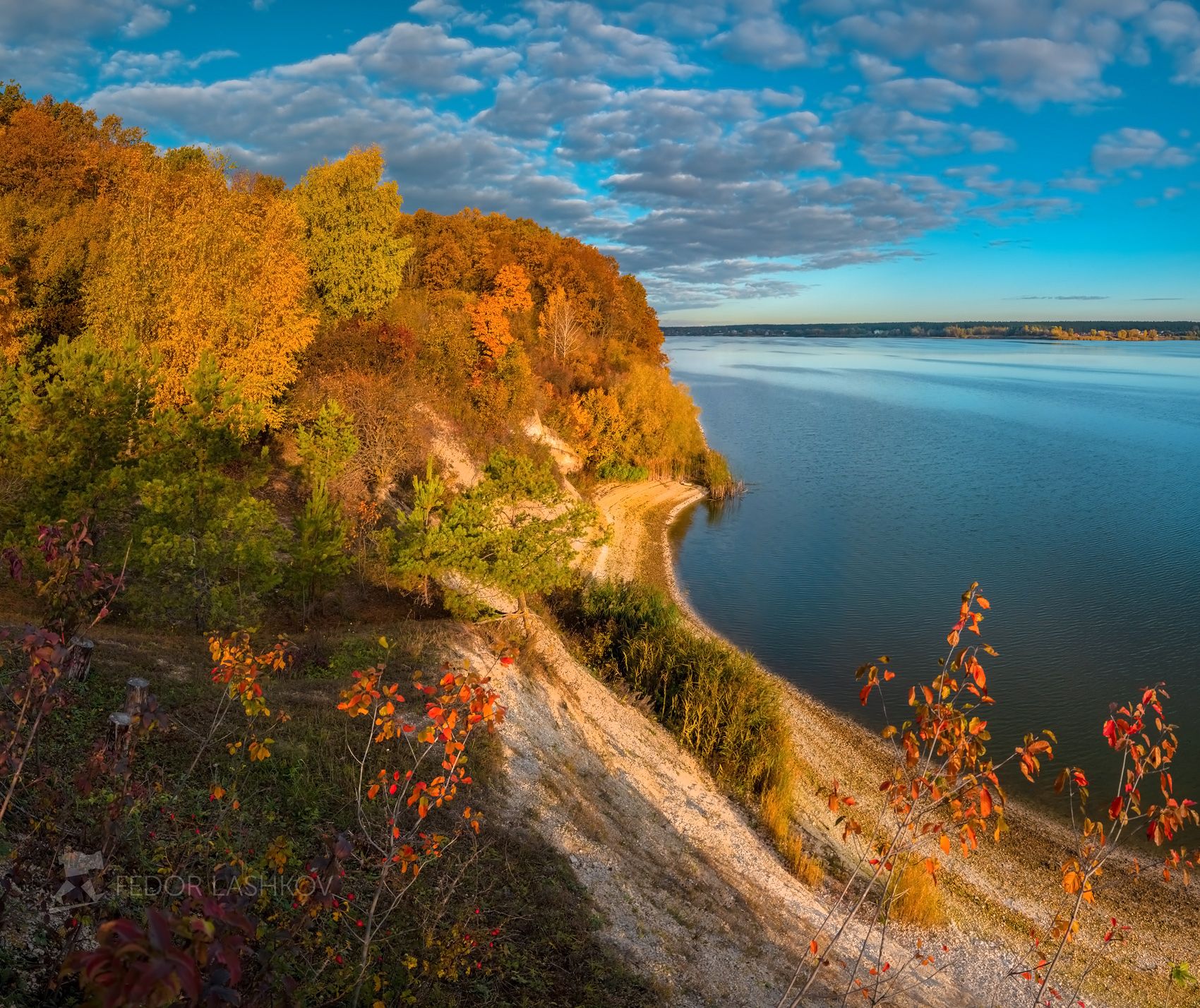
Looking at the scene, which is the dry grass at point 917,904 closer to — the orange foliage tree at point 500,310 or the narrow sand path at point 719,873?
the narrow sand path at point 719,873

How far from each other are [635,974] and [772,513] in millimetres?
40907

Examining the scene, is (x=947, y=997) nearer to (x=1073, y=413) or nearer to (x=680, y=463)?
(x=680, y=463)

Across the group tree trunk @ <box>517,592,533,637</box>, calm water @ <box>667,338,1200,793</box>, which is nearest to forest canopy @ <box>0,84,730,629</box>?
tree trunk @ <box>517,592,533,637</box>

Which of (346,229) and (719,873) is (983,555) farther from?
(346,229)

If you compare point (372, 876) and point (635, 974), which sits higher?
point (372, 876)

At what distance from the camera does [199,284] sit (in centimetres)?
2420

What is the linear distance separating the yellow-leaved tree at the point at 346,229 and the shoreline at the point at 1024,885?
103ft

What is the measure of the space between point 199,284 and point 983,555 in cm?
3773

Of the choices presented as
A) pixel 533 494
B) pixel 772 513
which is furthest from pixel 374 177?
pixel 772 513

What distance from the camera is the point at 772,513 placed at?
4888 cm

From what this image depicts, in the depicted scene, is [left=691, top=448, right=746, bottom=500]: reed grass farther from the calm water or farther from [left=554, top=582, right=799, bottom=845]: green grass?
[left=554, top=582, right=799, bottom=845]: green grass

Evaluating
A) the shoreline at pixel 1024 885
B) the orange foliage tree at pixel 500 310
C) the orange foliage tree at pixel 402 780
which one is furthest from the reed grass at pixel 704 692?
the orange foliage tree at pixel 500 310

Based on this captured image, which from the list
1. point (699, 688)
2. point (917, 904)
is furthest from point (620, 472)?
point (917, 904)

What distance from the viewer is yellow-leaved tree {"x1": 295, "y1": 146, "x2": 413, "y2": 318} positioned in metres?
39.2
